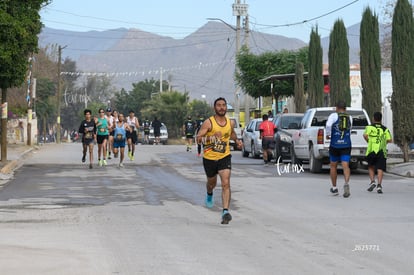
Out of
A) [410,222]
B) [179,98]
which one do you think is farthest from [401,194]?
[179,98]

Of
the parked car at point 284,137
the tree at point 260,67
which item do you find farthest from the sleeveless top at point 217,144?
the tree at point 260,67

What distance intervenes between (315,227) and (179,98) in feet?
239

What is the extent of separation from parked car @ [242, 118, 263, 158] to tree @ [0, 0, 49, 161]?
11.1 metres

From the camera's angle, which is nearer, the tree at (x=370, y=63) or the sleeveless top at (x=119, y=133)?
the sleeveless top at (x=119, y=133)

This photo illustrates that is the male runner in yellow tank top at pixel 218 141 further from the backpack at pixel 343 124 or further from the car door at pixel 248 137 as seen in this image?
the car door at pixel 248 137

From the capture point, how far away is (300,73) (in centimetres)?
4928

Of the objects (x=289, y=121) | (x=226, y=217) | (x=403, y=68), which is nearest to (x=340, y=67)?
(x=289, y=121)

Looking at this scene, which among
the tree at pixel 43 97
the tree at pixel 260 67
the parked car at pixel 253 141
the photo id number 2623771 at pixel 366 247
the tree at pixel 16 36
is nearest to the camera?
the photo id number 2623771 at pixel 366 247

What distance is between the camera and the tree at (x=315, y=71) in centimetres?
4525

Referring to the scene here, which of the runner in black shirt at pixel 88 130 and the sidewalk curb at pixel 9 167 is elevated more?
the runner in black shirt at pixel 88 130

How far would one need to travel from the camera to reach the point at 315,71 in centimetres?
4572

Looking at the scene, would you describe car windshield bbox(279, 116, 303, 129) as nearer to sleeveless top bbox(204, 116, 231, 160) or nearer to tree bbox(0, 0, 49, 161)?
tree bbox(0, 0, 49, 161)

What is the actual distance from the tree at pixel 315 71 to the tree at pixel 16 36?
1979 centimetres

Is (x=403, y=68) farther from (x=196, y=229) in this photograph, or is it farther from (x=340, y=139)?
(x=196, y=229)
